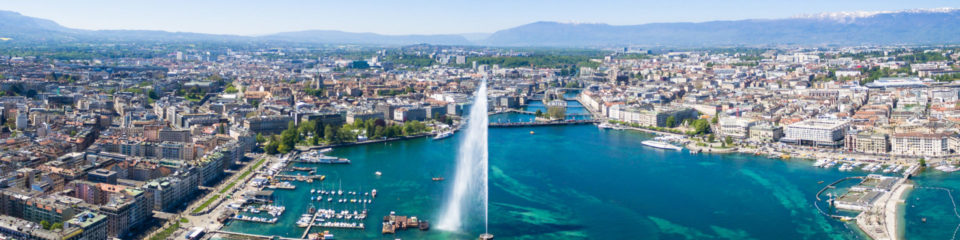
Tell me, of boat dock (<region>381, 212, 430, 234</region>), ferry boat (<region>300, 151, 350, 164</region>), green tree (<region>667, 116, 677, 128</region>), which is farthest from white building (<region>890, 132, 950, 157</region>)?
ferry boat (<region>300, 151, 350, 164</region>)

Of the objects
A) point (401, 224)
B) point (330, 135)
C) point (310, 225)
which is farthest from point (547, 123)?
point (310, 225)

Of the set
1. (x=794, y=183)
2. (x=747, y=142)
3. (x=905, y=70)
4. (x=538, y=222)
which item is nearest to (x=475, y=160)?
(x=538, y=222)

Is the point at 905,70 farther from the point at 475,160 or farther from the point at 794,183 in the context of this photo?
the point at 475,160

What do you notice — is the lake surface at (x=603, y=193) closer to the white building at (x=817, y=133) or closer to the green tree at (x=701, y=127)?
the white building at (x=817, y=133)

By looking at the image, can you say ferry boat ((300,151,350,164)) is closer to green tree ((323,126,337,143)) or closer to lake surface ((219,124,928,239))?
lake surface ((219,124,928,239))

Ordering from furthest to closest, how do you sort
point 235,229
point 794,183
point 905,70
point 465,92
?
point 905,70 < point 465,92 < point 794,183 < point 235,229

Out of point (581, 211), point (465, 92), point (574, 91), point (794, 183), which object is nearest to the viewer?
point (581, 211)

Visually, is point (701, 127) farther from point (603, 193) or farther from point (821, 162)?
point (603, 193)
